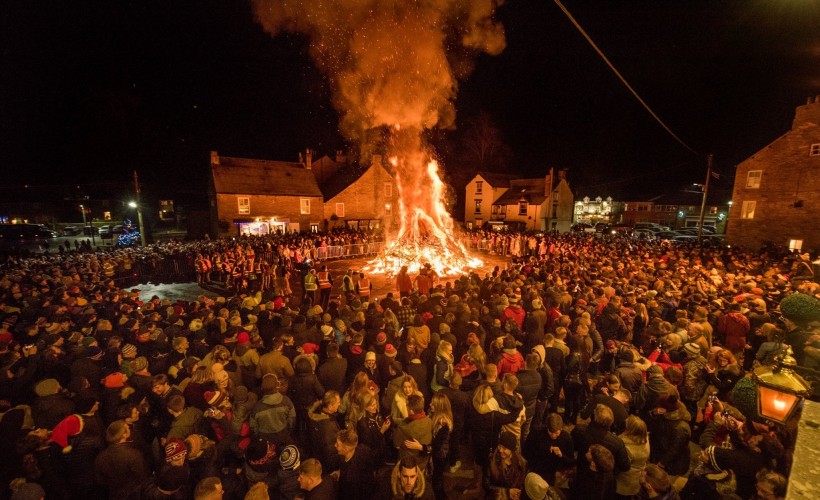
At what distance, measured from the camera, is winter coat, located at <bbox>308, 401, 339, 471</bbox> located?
13.0ft

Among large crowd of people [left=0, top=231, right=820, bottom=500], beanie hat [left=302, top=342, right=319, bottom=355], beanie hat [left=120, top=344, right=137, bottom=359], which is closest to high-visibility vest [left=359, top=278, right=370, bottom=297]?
large crowd of people [left=0, top=231, right=820, bottom=500]

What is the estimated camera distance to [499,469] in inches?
140

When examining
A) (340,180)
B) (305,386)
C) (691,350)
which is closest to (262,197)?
(340,180)

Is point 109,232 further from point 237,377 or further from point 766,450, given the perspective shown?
point 766,450

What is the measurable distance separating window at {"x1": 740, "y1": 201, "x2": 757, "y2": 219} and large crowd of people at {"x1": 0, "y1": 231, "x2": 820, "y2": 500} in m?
20.5

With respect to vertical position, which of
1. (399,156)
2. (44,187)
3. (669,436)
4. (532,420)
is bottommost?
(532,420)

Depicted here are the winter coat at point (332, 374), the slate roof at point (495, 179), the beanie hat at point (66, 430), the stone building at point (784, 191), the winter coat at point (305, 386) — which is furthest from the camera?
the slate roof at point (495, 179)

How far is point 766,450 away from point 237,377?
21.1 ft

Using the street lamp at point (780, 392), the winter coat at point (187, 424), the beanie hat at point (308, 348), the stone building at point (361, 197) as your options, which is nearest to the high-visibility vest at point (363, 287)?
the beanie hat at point (308, 348)

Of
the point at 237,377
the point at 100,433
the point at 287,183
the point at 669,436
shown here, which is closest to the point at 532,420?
the point at 669,436

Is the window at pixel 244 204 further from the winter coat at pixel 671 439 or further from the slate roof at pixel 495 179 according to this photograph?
the winter coat at pixel 671 439

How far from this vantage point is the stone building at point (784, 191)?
20719mm

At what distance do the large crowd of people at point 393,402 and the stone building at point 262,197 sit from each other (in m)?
23.2

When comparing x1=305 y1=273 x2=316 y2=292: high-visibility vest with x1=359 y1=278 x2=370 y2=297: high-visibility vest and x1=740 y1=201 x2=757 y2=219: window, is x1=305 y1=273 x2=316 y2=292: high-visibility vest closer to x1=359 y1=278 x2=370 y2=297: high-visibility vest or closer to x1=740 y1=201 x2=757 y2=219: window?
x1=359 y1=278 x2=370 y2=297: high-visibility vest
